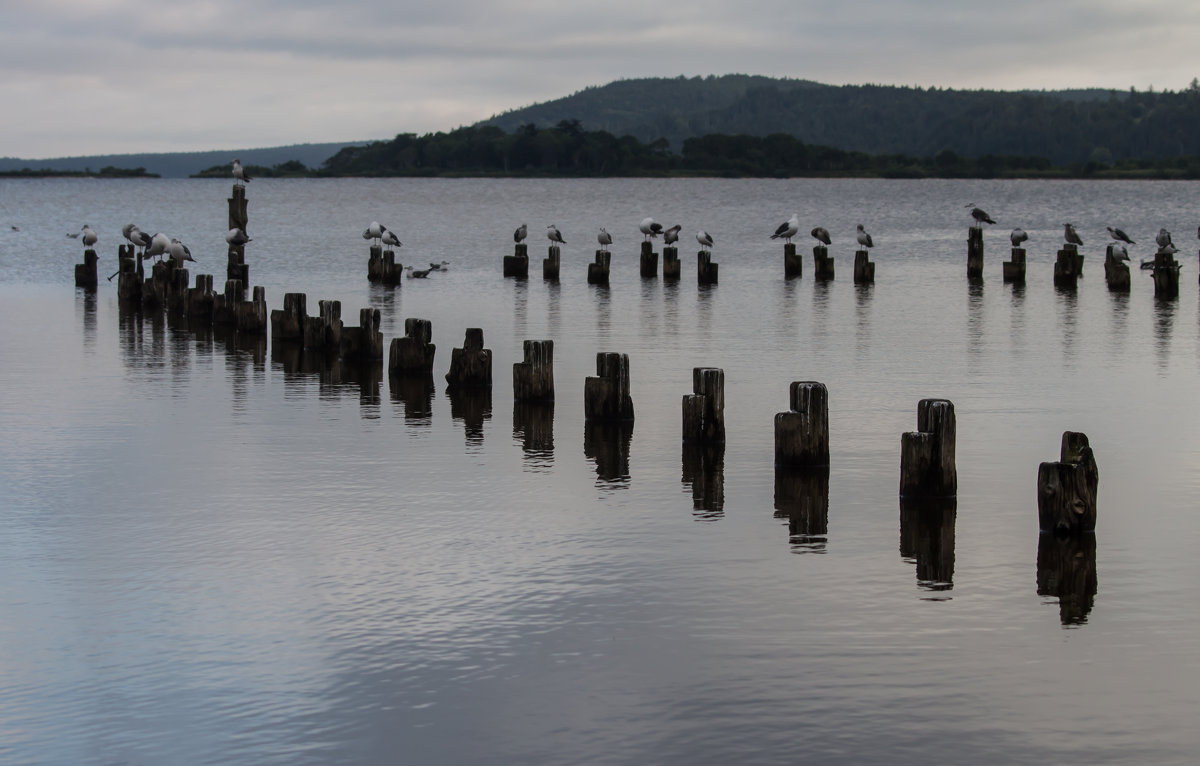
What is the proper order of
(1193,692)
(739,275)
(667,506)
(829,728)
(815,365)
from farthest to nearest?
(739,275) < (815,365) < (667,506) < (1193,692) < (829,728)

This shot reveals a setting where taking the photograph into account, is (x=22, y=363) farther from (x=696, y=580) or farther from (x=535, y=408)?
(x=696, y=580)

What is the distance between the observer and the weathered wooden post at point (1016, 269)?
1647 inches

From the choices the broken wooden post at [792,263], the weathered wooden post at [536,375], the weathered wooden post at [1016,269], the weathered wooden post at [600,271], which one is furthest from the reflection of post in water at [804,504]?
the broken wooden post at [792,263]

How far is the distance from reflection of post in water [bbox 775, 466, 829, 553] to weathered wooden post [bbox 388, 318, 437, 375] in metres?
8.02

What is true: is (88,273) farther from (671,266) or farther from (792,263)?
(792,263)

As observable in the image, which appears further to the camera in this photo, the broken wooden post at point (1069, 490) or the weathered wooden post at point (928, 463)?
the weathered wooden post at point (928, 463)

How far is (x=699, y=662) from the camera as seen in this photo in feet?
31.9

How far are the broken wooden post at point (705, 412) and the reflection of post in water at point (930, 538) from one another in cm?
301

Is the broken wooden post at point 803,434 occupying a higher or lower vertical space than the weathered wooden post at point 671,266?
lower

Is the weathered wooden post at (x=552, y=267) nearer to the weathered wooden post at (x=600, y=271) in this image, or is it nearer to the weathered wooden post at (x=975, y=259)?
the weathered wooden post at (x=600, y=271)

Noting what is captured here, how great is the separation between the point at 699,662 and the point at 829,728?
1.28 metres

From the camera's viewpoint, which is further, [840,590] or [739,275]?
[739,275]

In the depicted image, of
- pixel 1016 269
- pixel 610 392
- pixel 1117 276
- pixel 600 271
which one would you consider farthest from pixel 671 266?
pixel 610 392

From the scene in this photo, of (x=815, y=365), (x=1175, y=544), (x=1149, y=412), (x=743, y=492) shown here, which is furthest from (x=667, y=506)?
(x=815, y=365)
